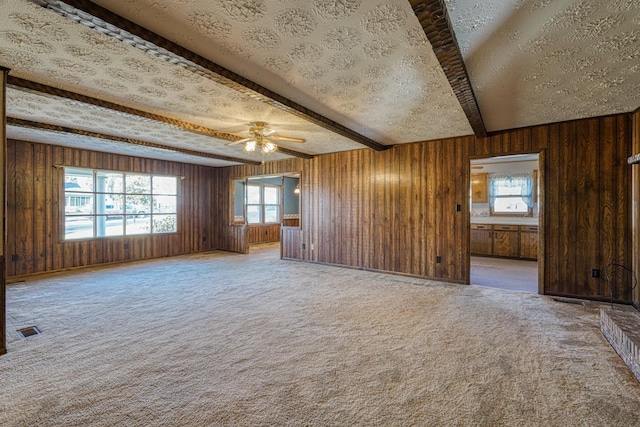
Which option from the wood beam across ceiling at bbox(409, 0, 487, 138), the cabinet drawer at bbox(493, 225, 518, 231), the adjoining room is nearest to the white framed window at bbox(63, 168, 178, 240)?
the adjoining room

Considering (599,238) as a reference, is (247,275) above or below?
below

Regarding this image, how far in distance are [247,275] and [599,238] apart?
5279 mm

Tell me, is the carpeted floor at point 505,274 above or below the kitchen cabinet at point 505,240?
below

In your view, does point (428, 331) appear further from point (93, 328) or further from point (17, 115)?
point (17, 115)

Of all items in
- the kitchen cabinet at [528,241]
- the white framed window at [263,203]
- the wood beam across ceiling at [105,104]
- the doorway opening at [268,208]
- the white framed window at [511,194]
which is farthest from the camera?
the white framed window at [263,203]

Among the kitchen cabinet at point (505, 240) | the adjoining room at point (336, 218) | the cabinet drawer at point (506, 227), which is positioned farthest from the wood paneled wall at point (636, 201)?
the cabinet drawer at point (506, 227)

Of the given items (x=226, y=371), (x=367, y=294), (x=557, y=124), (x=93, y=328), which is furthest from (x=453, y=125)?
(x=93, y=328)

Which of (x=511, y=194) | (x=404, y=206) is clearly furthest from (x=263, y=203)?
(x=511, y=194)

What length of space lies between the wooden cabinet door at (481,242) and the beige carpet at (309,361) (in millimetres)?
Answer: 3359

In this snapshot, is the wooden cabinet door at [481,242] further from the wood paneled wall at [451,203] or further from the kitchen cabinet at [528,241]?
the wood paneled wall at [451,203]

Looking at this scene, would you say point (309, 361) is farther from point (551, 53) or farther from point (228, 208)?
point (228, 208)

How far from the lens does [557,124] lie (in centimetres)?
394

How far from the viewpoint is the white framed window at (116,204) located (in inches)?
229

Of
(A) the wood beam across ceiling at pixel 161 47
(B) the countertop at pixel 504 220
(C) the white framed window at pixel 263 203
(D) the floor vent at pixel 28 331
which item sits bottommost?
(D) the floor vent at pixel 28 331
